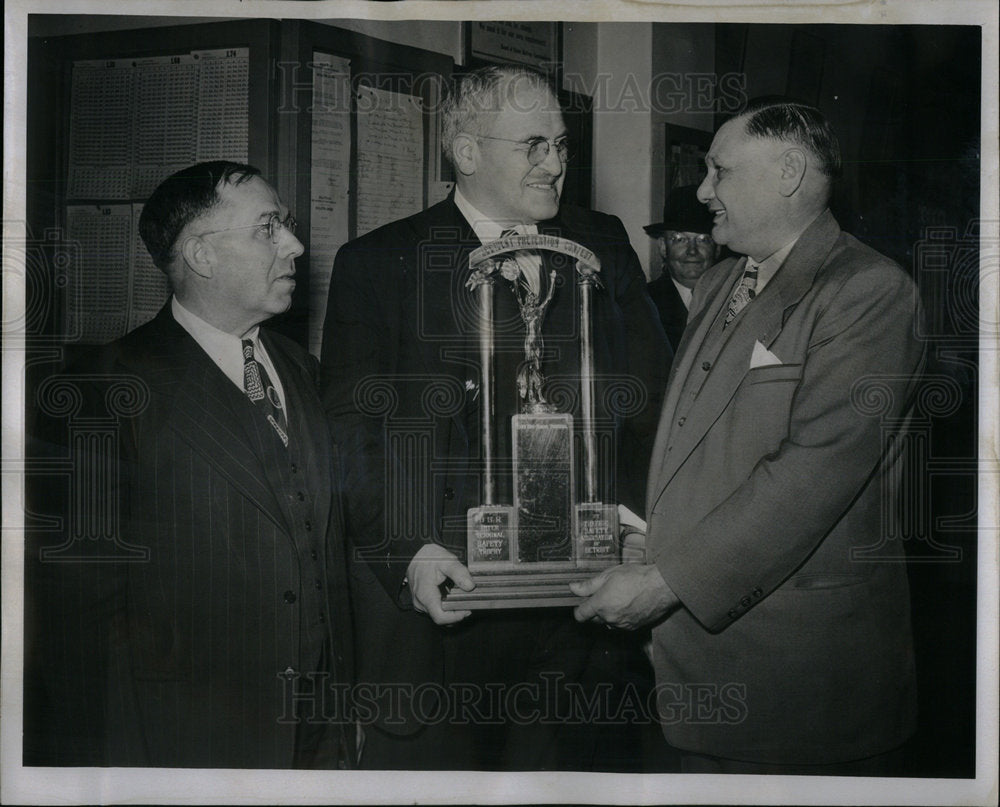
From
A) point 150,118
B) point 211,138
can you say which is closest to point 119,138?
point 150,118

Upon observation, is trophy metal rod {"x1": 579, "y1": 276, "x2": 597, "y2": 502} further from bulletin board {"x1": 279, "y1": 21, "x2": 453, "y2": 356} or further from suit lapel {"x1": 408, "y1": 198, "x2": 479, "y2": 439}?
bulletin board {"x1": 279, "y1": 21, "x2": 453, "y2": 356}

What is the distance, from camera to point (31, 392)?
7.33ft

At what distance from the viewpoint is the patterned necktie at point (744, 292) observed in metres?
2.15

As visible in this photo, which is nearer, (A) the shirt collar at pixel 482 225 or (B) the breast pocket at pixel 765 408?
(B) the breast pocket at pixel 765 408

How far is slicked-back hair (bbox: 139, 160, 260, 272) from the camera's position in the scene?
7.11 feet

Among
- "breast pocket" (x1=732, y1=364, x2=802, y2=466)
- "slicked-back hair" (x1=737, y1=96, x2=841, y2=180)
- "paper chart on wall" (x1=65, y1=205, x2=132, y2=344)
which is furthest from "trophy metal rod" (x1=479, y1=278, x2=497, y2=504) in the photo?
"paper chart on wall" (x1=65, y1=205, x2=132, y2=344)

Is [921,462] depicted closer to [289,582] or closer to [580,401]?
[580,401]

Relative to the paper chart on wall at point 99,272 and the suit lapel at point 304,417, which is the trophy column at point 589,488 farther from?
the paper chart on wall at point 99,272

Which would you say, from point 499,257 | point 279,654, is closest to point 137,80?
point 499,257

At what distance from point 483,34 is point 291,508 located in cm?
118

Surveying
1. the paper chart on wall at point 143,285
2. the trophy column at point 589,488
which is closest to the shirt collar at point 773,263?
the trophy column at point 589,488

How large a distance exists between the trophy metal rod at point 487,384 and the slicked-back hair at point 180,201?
594 mm

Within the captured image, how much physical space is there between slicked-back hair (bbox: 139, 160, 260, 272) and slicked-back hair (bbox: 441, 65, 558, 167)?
0.45m

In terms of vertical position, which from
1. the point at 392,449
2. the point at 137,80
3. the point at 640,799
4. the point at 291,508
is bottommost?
the point at 640,799
